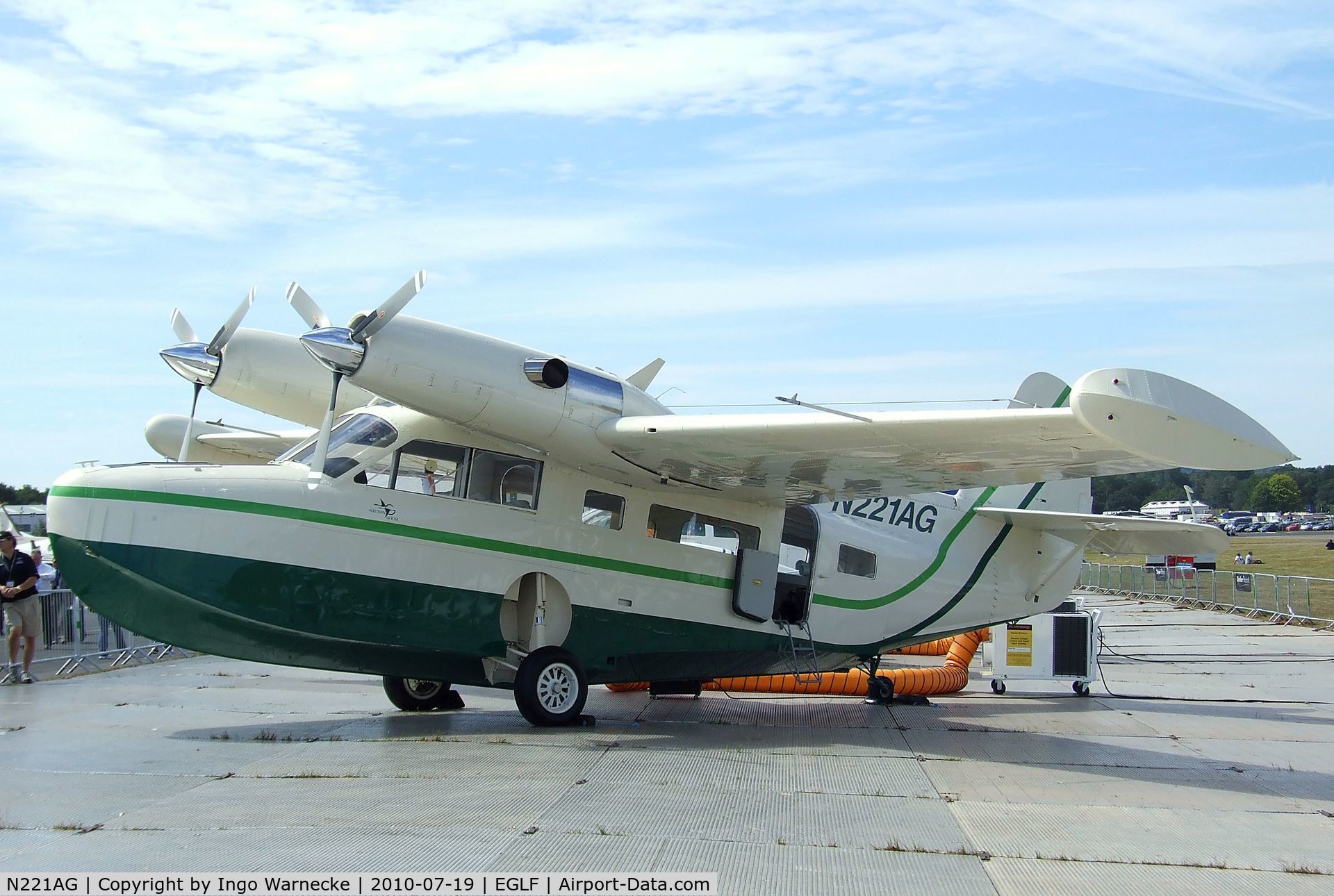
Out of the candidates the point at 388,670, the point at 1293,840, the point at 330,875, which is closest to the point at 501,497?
the point at 388,670

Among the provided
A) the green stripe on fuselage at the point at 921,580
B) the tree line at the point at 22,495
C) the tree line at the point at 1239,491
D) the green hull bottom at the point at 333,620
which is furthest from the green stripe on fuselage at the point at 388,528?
the tree line at the point at 1239,491

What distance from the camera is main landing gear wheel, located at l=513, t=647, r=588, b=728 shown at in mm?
10617

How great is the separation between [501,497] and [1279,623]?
22631 mm

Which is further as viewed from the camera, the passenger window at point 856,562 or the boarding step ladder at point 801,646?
the passenger window at point 856,562

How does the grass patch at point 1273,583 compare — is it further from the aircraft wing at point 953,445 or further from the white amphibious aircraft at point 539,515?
the white amphibious aircraft at point 539,515

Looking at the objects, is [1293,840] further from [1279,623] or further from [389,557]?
[1279,623]

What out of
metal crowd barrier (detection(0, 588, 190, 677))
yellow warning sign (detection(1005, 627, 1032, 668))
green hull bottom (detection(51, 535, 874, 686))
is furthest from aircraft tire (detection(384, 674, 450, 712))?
yellow warning sign (detection(1005, 627, 1032, 668))

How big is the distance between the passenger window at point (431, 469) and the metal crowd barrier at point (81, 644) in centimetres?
726

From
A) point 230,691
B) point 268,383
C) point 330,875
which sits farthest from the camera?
point 230,691

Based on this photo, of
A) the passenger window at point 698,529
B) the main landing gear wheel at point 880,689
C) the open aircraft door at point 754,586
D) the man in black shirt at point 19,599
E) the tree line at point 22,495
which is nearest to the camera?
the passenger window at point 698,529

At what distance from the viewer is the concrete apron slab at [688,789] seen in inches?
237

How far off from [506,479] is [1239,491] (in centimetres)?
18446

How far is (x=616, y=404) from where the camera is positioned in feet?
33.6

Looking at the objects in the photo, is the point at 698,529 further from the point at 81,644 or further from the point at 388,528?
the point at 81,644
